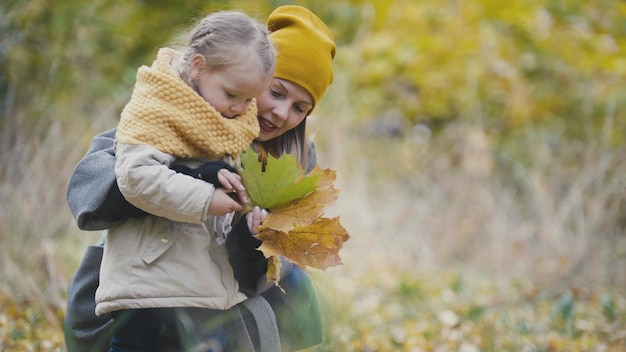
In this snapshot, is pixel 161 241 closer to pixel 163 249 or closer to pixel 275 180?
pixel 163 249

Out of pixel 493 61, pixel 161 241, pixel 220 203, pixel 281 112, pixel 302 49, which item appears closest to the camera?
pixel 220 203

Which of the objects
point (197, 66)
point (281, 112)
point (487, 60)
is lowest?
point (487, 60)

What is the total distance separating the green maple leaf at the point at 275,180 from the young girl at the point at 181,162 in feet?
0.15

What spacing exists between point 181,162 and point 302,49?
2.20ft

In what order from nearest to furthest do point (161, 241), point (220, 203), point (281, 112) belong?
1. point (220, 203)
2. point (161, 241)
3. point (281, 112)

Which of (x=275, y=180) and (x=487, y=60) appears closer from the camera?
(x=275, y=180)

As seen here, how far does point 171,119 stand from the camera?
184 cm

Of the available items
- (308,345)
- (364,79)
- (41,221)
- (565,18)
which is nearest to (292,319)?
(308,345)

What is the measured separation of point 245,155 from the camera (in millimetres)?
1894

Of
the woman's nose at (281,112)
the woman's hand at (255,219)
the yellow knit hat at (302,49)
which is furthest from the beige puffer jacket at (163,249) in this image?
the yellow knit hat at (302,49)

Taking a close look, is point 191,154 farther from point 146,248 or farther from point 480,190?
point 480,190

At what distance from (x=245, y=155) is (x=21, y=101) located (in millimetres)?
3033

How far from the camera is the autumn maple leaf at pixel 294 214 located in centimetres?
190

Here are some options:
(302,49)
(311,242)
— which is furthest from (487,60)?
(311,242)
